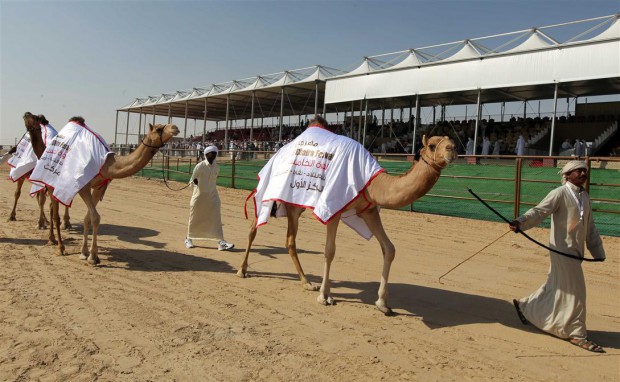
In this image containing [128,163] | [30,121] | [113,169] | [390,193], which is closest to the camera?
[390,193]

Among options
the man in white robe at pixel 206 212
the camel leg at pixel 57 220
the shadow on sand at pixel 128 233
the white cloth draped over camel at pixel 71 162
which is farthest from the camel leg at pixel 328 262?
the camel leg at pixel 57 220

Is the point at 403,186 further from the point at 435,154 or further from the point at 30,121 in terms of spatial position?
the point at 30,121

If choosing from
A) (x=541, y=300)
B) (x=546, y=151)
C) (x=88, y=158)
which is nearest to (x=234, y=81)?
(x=546, y=151)

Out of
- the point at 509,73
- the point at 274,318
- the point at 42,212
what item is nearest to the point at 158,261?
the point at 274,318

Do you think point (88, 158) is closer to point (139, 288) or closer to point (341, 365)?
point (139, 288)

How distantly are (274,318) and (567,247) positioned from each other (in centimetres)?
303

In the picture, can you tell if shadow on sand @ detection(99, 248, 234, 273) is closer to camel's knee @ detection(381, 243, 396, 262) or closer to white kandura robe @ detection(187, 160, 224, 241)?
white kandura robe @ detection(187, 160, 224, 241)

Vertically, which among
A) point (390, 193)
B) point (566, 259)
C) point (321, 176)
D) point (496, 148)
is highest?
point (496, 148)

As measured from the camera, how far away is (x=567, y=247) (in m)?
4.44

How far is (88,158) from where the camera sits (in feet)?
22.3

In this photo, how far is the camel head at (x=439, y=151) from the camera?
4152 millimetres

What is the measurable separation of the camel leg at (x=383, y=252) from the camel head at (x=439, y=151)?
42.9 inches

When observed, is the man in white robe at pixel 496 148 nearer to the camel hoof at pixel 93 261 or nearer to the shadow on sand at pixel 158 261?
the shadow on sand at pixel 158 261

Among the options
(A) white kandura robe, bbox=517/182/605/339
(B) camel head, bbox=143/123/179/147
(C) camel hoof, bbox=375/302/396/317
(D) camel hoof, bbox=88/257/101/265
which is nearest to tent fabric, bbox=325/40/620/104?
(A) white kandura robe, bbox=517/182/605/339
